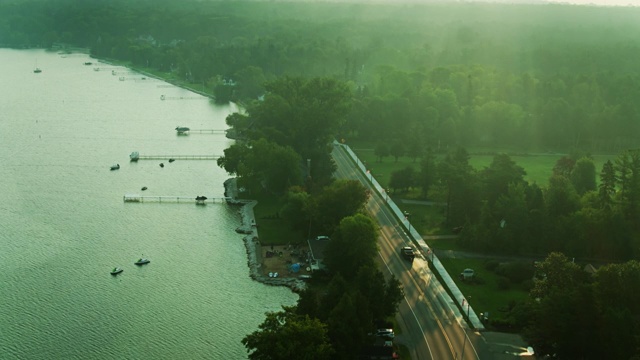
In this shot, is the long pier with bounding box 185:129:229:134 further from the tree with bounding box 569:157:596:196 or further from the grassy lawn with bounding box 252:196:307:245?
the tree with bounding box 569:157:596:196

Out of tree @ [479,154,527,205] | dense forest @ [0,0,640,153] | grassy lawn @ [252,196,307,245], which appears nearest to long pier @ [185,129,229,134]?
dense forest @ [0,0,640,153]

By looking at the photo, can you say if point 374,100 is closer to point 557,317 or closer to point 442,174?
point 442,174

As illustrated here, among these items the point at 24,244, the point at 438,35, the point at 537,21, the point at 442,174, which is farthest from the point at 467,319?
the point at 537,21

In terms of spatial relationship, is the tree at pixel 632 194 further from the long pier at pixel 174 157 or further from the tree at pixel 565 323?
the long pier at pixel 174 157

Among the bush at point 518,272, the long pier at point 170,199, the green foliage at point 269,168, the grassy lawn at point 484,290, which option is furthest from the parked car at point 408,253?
the long pier at point 170,199

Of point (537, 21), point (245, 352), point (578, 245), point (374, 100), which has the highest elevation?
point (537, 21)

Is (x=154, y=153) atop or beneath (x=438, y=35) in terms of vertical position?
beneath

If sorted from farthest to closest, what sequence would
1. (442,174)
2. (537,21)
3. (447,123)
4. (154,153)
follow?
(537,21)
(447,123)
(154,153)
(442,174)

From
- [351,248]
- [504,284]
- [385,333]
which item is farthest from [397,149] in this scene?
[385,333]
